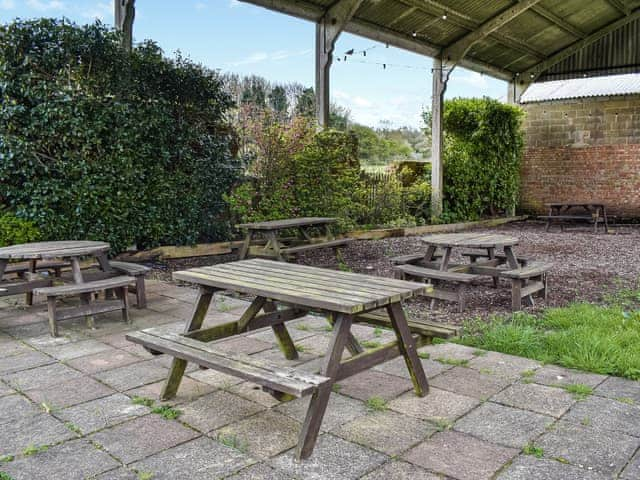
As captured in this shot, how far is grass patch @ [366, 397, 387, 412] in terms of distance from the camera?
Result: 8.27 ft

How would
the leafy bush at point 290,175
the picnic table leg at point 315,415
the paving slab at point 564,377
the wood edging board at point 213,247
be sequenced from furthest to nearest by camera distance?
the leafy bush at point 290,175, the wood edging board at point 213,247, the paving slab at point 564,377, the picnic table leg at point 315,415

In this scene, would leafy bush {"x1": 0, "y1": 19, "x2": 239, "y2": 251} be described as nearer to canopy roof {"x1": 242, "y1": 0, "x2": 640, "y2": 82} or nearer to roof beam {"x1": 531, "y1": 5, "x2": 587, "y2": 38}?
canopy roof {"x1": 242, "y1": 0, "x2": 640, "y2": 82}

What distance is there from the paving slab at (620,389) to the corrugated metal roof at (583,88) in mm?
12226

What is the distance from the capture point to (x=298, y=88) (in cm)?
1008

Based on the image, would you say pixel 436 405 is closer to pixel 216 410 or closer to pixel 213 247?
pixel 216 410

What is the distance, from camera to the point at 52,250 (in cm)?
409

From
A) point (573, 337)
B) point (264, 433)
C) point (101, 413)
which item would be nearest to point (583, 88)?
point (573, 337)

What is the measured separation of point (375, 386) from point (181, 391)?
99 centimetres

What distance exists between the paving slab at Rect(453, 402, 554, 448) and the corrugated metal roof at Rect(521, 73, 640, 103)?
12.9 metres

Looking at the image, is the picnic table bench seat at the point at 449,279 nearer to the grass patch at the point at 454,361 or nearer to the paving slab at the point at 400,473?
the grass patch at the point at 454,361

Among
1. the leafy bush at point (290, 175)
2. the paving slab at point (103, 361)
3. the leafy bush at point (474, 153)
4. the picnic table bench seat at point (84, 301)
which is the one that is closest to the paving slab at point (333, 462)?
the paving slab at point (103, 361)

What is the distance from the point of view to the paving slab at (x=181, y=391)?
2660 millimetres

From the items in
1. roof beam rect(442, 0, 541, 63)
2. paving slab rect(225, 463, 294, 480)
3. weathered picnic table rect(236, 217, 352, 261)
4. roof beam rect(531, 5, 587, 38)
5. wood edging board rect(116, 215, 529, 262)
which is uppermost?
roof beam rect(531, 5, 587, 38)

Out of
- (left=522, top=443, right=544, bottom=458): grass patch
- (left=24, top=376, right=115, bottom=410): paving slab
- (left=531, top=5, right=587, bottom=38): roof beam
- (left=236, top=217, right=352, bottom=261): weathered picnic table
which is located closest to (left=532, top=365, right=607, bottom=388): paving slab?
(left=522, top=443, right=544, bottom=458): grass patch
